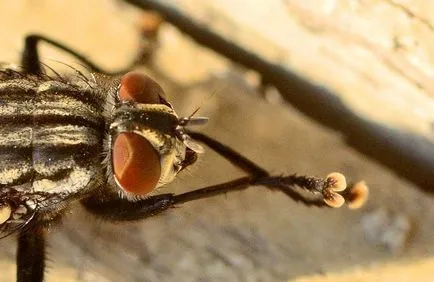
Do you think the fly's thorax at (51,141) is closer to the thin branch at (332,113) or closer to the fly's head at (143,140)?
the fly's head at (143,140)

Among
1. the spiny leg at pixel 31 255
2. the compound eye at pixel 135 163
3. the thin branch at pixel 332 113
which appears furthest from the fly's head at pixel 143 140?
the thin branch at pixel 332 113

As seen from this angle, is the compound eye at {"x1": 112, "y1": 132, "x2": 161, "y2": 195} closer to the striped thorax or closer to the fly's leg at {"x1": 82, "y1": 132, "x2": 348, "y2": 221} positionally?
the striped thorax

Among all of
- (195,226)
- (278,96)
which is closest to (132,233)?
(195,226)

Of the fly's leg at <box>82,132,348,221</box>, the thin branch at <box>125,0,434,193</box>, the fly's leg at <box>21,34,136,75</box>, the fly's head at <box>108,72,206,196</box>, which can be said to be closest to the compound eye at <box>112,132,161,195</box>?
the fly's head at <box>108,72,206,196</box>

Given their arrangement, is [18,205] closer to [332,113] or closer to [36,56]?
[36,56]

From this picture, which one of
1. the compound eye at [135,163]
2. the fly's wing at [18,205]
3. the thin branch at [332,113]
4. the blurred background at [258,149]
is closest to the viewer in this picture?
the compound eye at [135,163]

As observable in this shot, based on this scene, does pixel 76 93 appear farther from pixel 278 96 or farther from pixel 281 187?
pixel 278 96
